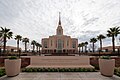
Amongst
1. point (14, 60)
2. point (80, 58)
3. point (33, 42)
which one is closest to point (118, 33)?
point (80, 58)

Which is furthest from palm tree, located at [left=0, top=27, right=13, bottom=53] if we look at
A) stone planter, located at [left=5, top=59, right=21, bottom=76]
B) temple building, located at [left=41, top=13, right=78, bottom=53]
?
temple building, located at [left=41, top=13, right=78, bottom=53]

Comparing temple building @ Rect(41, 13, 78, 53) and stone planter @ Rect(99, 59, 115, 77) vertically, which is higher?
temple building @ Rect(41, 13, 78, 53)

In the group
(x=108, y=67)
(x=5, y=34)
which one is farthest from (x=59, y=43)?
(x=108, y=67)

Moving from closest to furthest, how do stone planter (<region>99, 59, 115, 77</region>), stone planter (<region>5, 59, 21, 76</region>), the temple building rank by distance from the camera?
stone planter (<region>5, 59, 21, 76</region>), stone planter (<region>99, 59, 115, 77</region>), the temple building

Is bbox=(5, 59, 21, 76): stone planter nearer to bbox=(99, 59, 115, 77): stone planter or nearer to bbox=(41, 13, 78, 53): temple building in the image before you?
bbox=(99, 59, 115, 77): stone planter

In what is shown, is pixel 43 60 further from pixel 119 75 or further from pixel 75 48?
pixel 75 48

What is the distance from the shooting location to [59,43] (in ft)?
321

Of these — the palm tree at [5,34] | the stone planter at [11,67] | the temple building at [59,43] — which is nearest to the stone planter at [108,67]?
the stone planter at [11,67]

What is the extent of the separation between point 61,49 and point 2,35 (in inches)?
2236

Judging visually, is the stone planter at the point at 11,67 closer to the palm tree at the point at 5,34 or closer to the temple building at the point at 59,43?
the palm tree at the point at 5,34

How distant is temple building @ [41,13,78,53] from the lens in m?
97.9

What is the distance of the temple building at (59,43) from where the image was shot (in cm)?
9788

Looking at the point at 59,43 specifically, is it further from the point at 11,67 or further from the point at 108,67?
the point at 11,67

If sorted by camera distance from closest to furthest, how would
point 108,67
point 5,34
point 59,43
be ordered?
point 108,67 → point 5,34 → point 59,43
